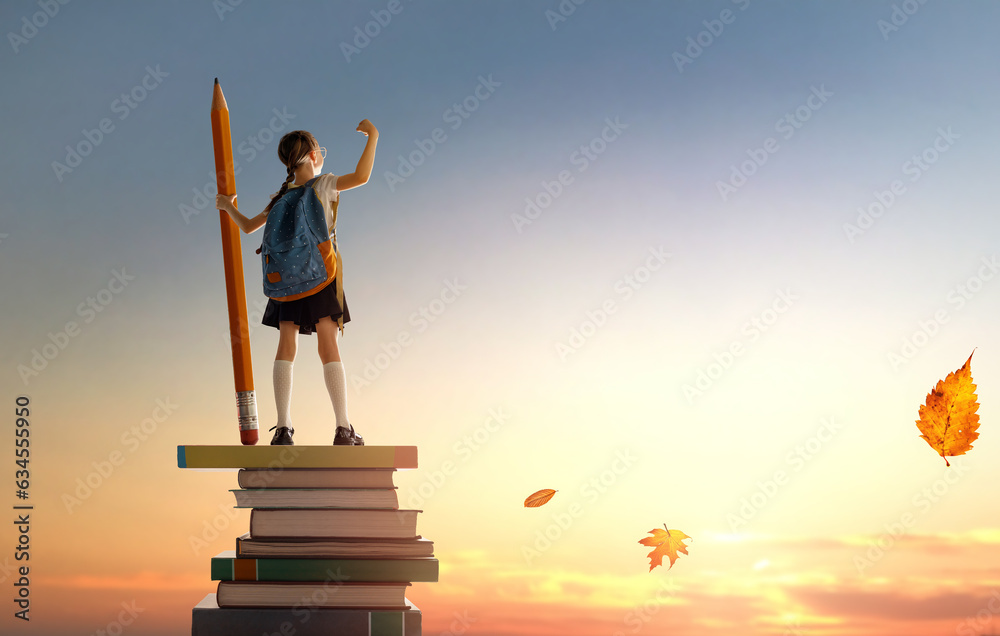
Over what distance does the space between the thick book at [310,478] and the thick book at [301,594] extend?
0.46 metres

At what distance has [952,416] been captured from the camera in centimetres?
533

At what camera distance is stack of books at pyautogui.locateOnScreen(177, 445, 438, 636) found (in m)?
3.91

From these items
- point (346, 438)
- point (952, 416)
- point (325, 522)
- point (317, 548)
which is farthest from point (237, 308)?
point (952, 416)

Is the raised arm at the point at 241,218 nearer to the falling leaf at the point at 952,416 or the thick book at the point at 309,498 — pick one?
the thick book at the point at 309,498

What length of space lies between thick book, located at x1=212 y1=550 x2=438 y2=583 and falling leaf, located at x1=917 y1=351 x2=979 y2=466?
3.52 m

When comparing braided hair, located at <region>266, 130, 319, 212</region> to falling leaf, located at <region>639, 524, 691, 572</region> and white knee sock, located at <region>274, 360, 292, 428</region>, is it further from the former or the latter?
falling leaf, located at <region>639, 524, 691, 572</region>

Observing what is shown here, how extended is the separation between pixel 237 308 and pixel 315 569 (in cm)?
144

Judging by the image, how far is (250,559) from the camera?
13.0 ft

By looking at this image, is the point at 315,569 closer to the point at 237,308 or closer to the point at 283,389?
the point at 283,389

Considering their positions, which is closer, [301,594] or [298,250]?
[301,594]

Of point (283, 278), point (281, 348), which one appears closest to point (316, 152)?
point (283, 278)

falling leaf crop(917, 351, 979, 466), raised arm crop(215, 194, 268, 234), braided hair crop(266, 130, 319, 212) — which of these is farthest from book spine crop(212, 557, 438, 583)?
falling leaf crop(917, 351, 979, 466)

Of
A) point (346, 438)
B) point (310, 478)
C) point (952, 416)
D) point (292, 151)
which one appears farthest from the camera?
point (952, 416)

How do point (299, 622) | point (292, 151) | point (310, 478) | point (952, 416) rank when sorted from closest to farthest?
point (299, 622), point (310, 478), point (292, 151), point (952, 416)
